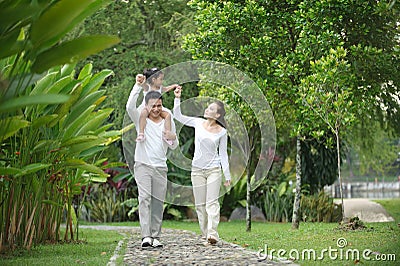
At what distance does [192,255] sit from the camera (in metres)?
6.21

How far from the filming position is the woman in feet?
23.3

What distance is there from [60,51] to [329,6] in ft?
21.2

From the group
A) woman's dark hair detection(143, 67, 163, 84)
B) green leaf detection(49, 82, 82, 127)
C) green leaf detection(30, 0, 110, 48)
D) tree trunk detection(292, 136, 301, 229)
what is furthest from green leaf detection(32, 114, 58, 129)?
tree trunk detection(292, 136, 301, 229)

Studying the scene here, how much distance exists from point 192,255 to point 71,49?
8.89 feet

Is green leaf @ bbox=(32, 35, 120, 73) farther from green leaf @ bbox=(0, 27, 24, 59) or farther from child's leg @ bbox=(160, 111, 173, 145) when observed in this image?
child's leg @ bbox=(160, 111, 173, 145)

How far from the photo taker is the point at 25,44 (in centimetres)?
429

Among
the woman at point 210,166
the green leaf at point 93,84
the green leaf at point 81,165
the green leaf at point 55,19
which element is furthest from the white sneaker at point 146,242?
→ the green leaf at point 55,19

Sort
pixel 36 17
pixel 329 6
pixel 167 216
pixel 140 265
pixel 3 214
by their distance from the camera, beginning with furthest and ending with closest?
pixel 167 216
pixel 329 6
pixel 3 214
pixel 140 265
pixel 36 17

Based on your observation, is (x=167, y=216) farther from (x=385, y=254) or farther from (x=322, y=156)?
(x=385, y=254)

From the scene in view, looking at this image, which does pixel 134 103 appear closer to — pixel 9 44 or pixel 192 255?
pixel 192 255

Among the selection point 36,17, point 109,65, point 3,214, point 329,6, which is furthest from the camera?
point 109,65

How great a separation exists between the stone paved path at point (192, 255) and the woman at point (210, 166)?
335mm

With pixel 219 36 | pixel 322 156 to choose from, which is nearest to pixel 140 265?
pixel 219 36

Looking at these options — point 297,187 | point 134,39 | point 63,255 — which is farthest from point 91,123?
point 134,39
